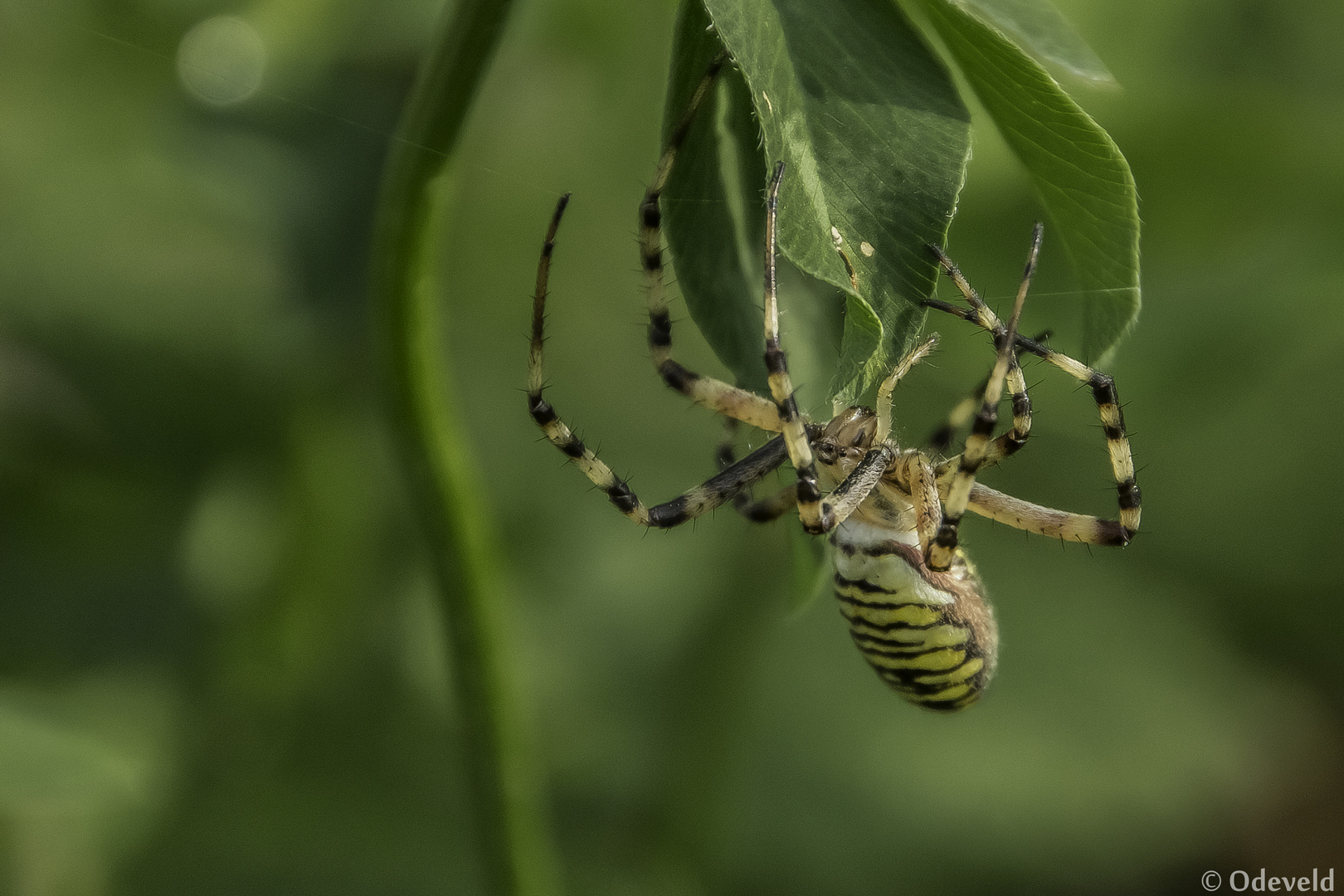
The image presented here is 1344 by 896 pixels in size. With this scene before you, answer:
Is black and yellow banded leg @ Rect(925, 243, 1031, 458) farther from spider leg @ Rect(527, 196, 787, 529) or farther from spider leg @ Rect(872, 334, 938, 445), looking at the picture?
spider leg @ Rect(527, 196, 787, 529)

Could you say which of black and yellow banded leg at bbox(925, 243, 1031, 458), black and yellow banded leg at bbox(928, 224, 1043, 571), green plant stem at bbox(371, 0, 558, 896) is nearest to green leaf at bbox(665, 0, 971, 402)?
green plant stem at bbox(371, 0, 558, 896)

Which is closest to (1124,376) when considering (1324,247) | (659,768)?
(1324,247)

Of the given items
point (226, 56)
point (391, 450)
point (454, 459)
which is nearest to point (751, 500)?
point (391, 450)

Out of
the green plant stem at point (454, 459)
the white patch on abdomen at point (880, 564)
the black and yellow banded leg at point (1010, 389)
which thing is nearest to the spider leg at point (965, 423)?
the black and yellow banded leg at point (1010, 389)

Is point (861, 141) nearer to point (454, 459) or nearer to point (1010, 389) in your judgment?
point (454, 459)

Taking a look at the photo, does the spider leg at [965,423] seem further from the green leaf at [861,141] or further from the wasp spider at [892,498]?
the green leaf at [861,141]

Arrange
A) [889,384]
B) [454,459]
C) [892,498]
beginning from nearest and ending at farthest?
[454,459] < [889,384] < [892,498]
